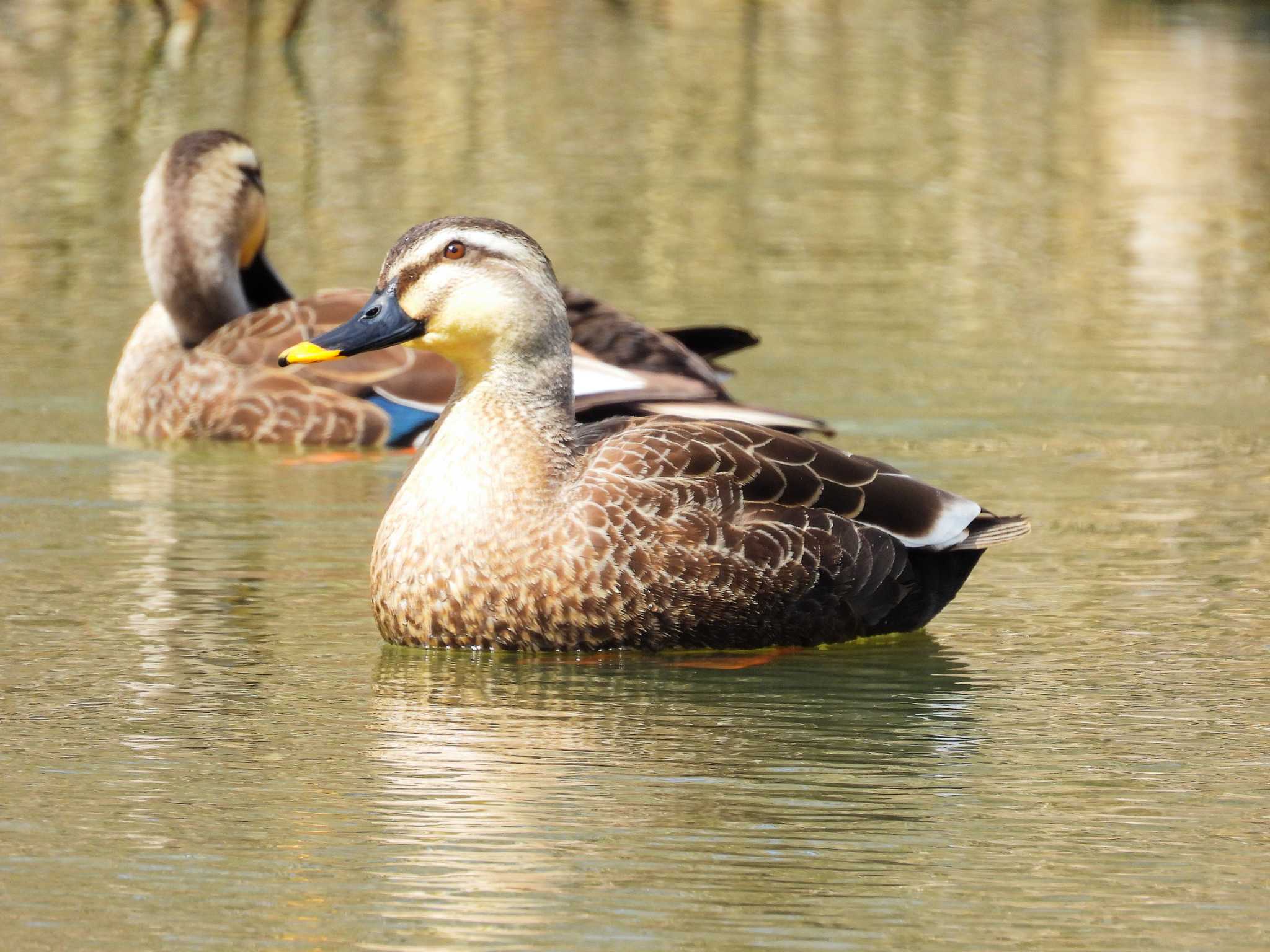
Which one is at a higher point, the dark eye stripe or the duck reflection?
the dark eye stripe

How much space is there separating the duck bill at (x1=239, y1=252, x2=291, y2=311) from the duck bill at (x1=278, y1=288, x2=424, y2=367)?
18.0 ft

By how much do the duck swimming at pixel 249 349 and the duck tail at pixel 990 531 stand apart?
2.40 m

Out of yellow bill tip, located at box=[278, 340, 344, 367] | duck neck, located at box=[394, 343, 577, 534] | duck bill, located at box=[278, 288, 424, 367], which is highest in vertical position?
duck bill, located at box=[278, 288, 424, 367]

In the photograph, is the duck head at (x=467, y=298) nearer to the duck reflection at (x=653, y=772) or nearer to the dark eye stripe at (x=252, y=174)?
the duck reflection at (x=653, y=772)

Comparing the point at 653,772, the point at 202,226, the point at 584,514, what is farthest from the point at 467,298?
the point at 202,226

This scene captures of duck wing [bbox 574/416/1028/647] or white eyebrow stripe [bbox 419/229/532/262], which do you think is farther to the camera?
white eyebrow stripe [bbox 419/229/532/262]

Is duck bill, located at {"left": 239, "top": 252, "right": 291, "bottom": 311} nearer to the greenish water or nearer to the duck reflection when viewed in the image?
the greenish water

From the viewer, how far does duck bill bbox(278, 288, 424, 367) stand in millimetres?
7957

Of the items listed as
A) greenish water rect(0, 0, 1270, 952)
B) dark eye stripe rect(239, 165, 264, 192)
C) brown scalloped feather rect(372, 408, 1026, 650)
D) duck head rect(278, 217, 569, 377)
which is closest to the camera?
greenish water rect(0, 0, 1270, 952)

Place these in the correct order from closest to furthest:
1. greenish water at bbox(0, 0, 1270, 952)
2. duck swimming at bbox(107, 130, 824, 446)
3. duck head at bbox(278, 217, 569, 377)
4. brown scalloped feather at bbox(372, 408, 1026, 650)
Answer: greenish water at bbox(0, 0, 1270, 952)
brown scalloped feather at bbox(372, 408, 1026, 650)
duck head at bbox(278, 217, 569, 377)
duck swimming at bbox(107, 130, 824, 446)

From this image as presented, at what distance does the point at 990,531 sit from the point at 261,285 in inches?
247

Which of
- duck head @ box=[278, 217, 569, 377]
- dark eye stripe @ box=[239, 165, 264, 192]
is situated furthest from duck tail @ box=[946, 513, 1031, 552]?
dark eye stripe @ box=[239, 165, 264, 192]

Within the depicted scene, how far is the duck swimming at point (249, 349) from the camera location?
37.8 feet

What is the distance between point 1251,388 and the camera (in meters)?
13.0
